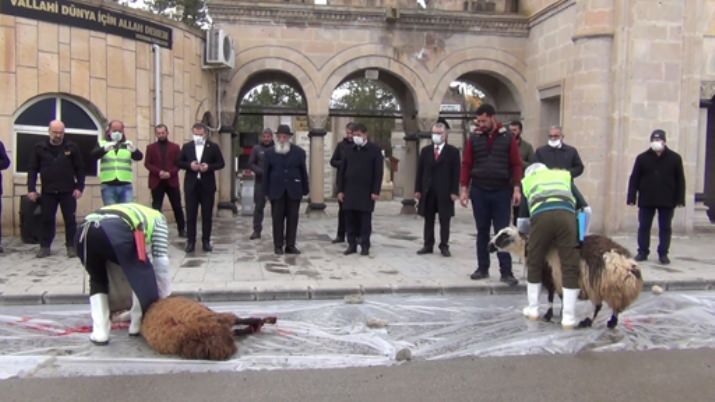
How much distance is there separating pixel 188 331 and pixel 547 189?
3.25 m

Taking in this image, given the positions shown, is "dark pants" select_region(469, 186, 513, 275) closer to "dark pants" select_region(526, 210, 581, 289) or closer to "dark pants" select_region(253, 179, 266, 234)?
"dark pants" select_region(526, 210, 581, 289)

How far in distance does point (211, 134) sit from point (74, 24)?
4.44m

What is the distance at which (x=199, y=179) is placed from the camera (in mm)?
9547

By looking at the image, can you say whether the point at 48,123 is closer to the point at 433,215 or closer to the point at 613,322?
the point at 433,215

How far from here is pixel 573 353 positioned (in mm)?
5184

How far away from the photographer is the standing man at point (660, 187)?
9.27m

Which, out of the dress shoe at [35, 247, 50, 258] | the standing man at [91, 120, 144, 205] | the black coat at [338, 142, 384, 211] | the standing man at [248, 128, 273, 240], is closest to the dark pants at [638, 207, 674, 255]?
the black coat at [338, 142, 384, 211]

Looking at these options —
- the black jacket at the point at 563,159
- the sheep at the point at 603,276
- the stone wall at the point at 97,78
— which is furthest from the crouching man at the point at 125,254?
the stone wall at the point at 97,78

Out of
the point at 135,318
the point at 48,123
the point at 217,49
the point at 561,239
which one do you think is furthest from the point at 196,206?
the point at 561,239

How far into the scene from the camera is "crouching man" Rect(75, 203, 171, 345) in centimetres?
499

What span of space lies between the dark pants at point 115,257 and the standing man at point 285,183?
4.24 m

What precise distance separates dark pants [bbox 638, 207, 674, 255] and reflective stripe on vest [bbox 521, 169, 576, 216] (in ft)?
13.5

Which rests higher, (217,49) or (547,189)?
(217,49)

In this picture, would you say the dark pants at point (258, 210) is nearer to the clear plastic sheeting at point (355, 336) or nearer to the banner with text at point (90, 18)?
the banner with text at point (90, 18)
